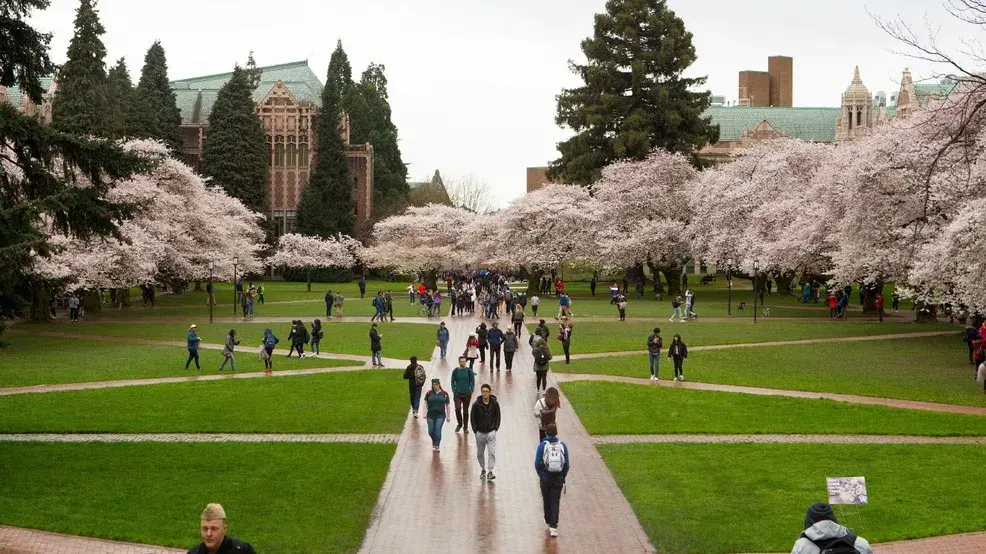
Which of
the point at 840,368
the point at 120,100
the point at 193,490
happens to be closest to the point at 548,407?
the point at 193,490

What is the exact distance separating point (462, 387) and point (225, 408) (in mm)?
6643

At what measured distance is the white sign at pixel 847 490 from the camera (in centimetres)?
1104

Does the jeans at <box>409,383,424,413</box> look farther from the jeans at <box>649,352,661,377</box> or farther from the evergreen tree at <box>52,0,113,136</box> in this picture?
the evergreen tree at <box>52,0,113,136</box>

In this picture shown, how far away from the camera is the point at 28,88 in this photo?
770 inches

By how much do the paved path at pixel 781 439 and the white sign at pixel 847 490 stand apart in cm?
909

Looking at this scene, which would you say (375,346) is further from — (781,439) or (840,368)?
(781,439)

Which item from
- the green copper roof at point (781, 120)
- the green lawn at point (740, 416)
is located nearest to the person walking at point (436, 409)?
the green lawn at point (740, 416)

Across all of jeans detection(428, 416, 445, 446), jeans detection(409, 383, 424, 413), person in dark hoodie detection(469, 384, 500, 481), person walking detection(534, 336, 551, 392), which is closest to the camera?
person in dark hoodie detection(469, 384, 500, 481)

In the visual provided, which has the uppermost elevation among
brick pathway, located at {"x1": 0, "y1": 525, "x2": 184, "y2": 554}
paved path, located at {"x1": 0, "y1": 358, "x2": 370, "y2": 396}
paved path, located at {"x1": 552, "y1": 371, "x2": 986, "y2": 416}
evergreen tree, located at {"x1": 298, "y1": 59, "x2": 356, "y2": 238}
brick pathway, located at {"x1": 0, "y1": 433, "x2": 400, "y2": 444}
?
evergreen tree, located at {"x1": 298, "y1": 59, "x2": 356, "y2": 238}

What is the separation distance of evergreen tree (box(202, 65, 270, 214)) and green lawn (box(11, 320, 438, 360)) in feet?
148

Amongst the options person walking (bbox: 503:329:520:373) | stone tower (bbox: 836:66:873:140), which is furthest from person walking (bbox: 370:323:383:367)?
stone tower (bbox: 836:66:873:140)

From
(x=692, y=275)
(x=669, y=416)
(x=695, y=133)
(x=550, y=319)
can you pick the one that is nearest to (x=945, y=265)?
(x=669, y=416)

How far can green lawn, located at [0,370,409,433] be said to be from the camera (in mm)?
21766

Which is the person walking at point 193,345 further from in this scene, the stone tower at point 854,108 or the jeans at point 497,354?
the stone tower at point 854,108
